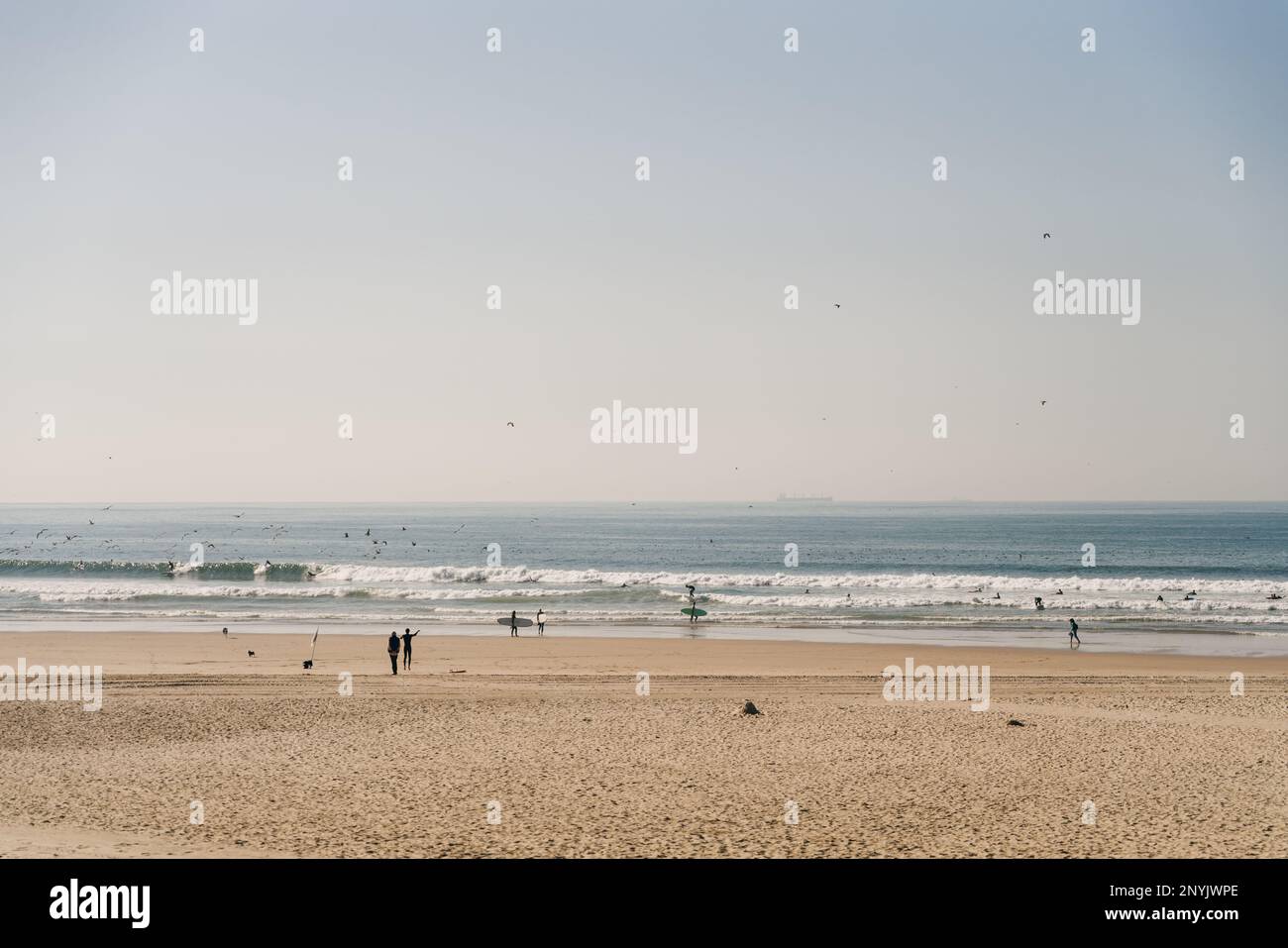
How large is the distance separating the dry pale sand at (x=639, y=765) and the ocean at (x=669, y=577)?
16.3 metres

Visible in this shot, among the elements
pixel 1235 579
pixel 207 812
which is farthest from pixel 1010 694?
pixel 1235 579

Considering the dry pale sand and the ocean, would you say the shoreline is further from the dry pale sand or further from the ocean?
the dry pale sand

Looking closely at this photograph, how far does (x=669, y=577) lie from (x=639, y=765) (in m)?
54.5

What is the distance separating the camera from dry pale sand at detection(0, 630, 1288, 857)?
1357 centimetres

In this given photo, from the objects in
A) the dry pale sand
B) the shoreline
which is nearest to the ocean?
the shoreline

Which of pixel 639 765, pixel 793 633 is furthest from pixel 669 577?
pixel 639 765

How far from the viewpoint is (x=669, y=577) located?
72.4 metres

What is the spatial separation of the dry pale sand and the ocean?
1631 centimetres

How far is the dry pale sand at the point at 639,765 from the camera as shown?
13.6 m
